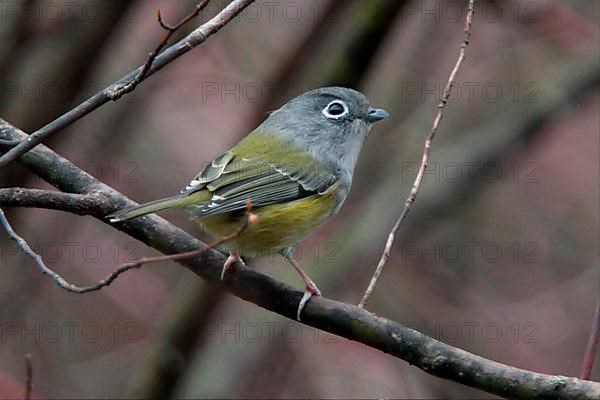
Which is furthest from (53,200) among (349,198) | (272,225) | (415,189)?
(349,198)

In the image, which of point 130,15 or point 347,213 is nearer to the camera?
point 130,15

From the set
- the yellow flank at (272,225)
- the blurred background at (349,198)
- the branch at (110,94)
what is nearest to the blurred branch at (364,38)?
the blurred background at (349,198)

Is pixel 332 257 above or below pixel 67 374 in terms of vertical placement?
above

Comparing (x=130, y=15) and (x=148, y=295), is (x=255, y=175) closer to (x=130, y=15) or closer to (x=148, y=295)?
(x=130, y=15)

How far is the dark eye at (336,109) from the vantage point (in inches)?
209

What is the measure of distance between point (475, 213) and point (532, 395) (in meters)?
4.36

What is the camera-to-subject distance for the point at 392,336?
135 inches

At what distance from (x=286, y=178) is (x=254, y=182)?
0.78 ft

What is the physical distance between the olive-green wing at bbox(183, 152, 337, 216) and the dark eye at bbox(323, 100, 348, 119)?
423 millimetres

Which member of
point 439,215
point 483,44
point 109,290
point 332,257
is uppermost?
point 483,44

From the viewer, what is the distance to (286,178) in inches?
196

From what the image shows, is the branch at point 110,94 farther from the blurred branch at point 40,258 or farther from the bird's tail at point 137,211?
the bird's tail at point 137,211

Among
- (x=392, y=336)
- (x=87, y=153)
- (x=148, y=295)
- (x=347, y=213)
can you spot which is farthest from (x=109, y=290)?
(x=392, y=336)

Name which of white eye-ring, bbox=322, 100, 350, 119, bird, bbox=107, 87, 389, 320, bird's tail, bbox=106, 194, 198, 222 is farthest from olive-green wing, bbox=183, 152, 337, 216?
bird's tail, bbox=106, 194, 198, 222
